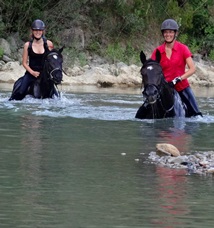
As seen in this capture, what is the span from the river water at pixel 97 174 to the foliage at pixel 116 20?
16.3 m

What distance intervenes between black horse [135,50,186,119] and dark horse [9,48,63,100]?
103 inches

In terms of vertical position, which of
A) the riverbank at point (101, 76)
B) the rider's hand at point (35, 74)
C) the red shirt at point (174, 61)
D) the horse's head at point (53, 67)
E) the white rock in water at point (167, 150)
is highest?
the red shirt at point (174, 61)

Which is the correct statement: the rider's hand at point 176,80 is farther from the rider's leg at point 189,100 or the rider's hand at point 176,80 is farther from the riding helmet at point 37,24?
the riding helmet at point 37,24

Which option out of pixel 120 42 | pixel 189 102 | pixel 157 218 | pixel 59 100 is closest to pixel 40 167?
pixel 157 218

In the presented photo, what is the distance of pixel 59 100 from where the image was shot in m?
18.2

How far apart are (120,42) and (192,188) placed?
26.6 metres

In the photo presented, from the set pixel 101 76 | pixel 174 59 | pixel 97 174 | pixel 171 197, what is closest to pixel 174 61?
pixel 174 59

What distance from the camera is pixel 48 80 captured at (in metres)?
17.7

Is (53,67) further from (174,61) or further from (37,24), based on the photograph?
(174,61)

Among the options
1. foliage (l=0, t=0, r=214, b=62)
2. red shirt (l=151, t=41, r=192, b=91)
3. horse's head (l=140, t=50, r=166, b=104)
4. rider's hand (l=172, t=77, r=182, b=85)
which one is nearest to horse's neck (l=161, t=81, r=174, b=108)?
rider's hand (l=172, t=77, r=182, b=85)

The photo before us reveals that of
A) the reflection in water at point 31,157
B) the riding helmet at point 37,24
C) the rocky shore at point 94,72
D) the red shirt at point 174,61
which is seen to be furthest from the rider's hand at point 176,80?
the rocky shore at point 94,72

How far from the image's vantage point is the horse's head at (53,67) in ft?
57.2

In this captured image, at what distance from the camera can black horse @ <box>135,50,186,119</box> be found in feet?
46.0

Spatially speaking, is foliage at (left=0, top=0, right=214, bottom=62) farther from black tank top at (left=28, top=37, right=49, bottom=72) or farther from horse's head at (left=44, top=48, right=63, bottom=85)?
horse's head at (left=44, top=48, right=63, bottom=85)
